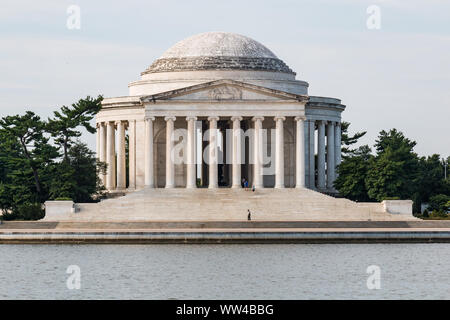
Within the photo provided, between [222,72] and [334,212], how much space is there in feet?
75.2

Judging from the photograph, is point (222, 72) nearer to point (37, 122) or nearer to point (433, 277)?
point (37, 122)

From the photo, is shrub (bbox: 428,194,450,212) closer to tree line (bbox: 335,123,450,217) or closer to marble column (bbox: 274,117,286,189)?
tree line (bbox: 335,123,450,217)

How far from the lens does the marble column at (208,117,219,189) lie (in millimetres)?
127375

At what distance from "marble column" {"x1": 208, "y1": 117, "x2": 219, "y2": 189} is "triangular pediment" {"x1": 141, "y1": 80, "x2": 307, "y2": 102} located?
2.37 metres

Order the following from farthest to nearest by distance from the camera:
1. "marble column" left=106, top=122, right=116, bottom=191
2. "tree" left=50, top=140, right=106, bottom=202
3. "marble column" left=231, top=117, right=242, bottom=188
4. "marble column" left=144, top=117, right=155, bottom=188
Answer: "marble column" left=106, top=122, right=116, bottom=191 < "marble column" left=144, top=117, right=155, bottom=188 < "marble column" left=231, top=117, right=242, bottom=188 < "tree" left=50, top=140, right=106, bottom=202

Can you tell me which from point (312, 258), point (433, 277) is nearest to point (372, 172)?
point (312, 258)

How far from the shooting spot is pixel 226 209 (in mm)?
119125

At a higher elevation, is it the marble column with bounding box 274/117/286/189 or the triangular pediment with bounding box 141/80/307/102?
the triangular pediment with bounding box 141/80/307/102

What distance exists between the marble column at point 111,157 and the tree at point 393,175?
2831 centimetres

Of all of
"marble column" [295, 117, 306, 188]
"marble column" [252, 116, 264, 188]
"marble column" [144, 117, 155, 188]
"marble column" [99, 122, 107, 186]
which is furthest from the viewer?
"marble column" [99, 122, 107, 186]

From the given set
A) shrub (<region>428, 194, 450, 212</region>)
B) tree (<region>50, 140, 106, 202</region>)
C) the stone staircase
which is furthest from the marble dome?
shrub (<region>428, 194, 450, 212</region>)

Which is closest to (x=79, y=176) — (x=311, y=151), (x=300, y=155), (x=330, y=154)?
(x=300, y=155)

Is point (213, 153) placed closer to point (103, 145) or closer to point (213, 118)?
point (213, 118)

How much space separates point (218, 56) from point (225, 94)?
367 inches
